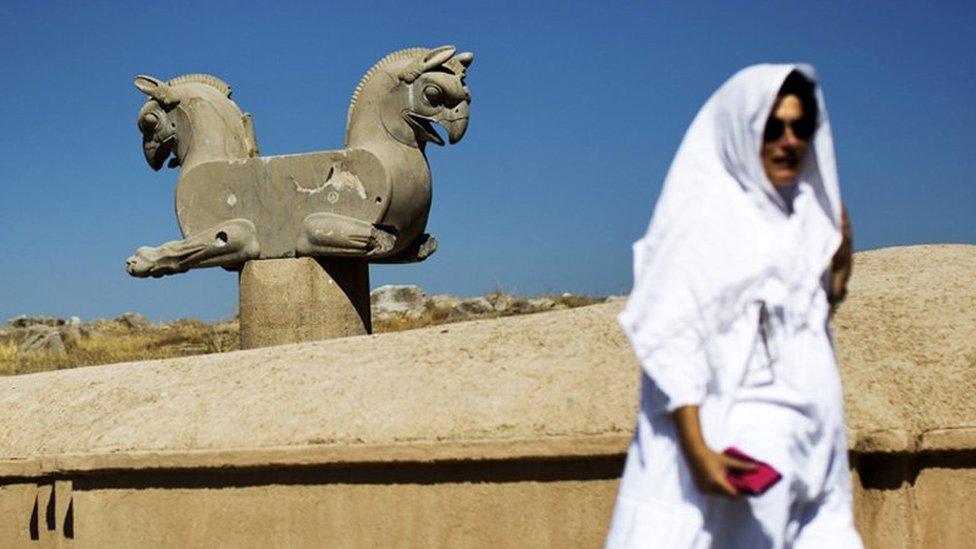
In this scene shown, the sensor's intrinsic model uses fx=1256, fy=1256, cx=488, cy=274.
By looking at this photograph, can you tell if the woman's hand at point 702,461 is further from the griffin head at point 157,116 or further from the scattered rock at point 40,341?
the scattered rock at point 40,341

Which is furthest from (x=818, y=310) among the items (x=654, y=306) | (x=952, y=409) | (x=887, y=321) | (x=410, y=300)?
(x=410, y=300)

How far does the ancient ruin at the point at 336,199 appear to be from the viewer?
8516mm

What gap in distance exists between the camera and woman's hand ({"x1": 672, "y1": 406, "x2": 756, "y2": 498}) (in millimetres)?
2303

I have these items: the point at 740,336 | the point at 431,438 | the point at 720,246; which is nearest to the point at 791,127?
the point at 720,246

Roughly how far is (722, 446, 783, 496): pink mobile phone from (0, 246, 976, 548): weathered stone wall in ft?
5.75

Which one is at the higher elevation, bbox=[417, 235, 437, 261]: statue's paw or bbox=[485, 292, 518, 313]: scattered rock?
bbox=[417, 235, 437, 261]: statue's paw

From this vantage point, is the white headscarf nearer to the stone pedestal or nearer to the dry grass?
the stone pedestal

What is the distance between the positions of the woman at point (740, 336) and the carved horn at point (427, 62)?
6247mm

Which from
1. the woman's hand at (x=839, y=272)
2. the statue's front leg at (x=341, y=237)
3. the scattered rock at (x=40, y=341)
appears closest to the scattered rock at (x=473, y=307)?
the scattered rock at (x=40, y=341)

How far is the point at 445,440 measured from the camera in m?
4.44

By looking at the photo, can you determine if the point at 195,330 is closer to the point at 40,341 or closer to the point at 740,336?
the point at 40,341

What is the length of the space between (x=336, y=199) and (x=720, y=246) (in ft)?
20.8

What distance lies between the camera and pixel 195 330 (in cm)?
1973

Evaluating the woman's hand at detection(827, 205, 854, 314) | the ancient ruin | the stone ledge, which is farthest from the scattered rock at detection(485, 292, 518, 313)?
the woman's hand at detection(827, 205, 854, 314)
